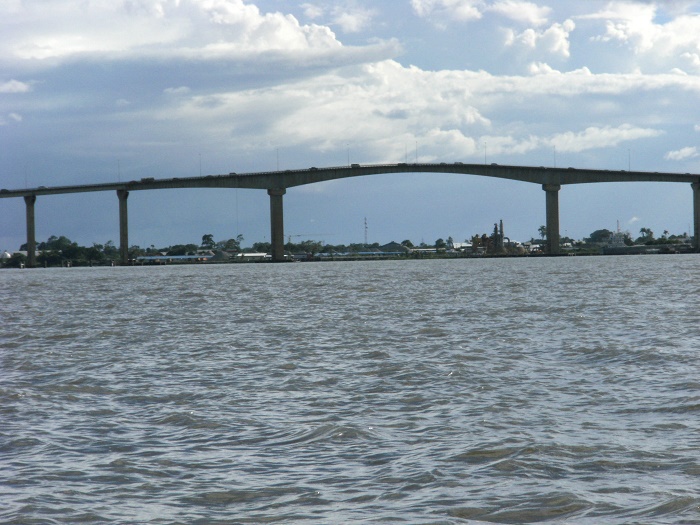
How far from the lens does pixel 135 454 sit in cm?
918

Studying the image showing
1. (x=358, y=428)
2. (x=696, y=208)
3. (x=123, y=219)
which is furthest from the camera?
(x=696, y=208)

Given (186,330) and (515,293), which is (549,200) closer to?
(515,293)

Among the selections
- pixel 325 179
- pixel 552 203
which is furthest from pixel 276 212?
pixel 552 203

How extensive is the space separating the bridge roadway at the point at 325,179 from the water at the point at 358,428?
109379mm

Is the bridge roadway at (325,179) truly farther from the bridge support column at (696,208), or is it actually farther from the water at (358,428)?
the water at (358,428)

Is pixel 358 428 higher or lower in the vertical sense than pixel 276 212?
lower

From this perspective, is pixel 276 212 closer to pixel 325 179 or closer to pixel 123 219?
pixel 325 179

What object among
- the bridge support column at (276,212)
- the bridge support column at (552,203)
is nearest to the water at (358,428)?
the bridge support column at (276,212)

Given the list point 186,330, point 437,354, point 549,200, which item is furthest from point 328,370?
point 549,200

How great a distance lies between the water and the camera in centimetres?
739

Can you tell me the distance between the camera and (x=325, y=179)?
427ft

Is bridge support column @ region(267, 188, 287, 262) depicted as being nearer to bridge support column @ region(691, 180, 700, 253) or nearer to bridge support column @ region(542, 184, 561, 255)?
bridge support column @ region(542, 184, 561, 255)

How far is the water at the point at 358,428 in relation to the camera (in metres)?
7.39

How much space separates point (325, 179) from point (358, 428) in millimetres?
120747
